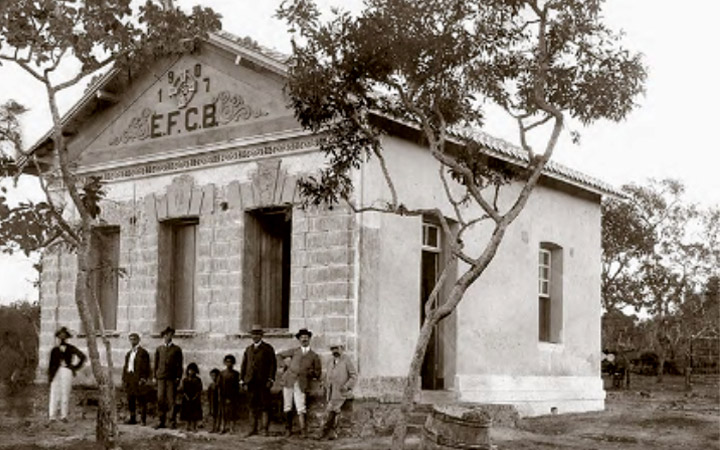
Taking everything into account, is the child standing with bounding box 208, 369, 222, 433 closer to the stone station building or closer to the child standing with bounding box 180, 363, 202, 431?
the child standing with bounding box 180, 363, 202, 431

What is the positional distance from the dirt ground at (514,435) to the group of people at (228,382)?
0.38 meters

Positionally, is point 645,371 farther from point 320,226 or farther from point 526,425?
point 320,226

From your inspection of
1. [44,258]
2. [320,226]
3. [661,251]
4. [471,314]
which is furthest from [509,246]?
[661,251]

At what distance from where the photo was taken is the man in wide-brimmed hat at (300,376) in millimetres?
13938

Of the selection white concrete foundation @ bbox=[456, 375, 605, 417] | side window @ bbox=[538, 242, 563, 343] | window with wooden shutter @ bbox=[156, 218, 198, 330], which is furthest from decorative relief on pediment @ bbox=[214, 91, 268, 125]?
side window @ bbox=[538, 242, 563, 343]

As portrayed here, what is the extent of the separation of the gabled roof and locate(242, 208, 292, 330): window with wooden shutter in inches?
90.2

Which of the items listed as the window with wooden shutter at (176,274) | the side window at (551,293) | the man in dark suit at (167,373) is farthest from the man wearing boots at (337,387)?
the side window at (551,293)

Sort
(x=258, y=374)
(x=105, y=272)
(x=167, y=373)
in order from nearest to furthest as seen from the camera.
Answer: (x=258, y=374)
(x=167, y=373)
(x=105, y=272)

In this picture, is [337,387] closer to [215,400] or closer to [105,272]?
[215,400]

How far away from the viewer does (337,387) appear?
44.6 feet

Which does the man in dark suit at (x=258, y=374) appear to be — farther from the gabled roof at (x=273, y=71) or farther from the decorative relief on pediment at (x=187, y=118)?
the gabled roof at (x=273, y=71)

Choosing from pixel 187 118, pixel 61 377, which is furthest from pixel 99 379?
pixel 187 118

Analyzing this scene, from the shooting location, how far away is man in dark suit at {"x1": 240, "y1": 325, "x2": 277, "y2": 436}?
14305mm

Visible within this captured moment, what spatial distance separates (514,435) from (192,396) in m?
4.75
